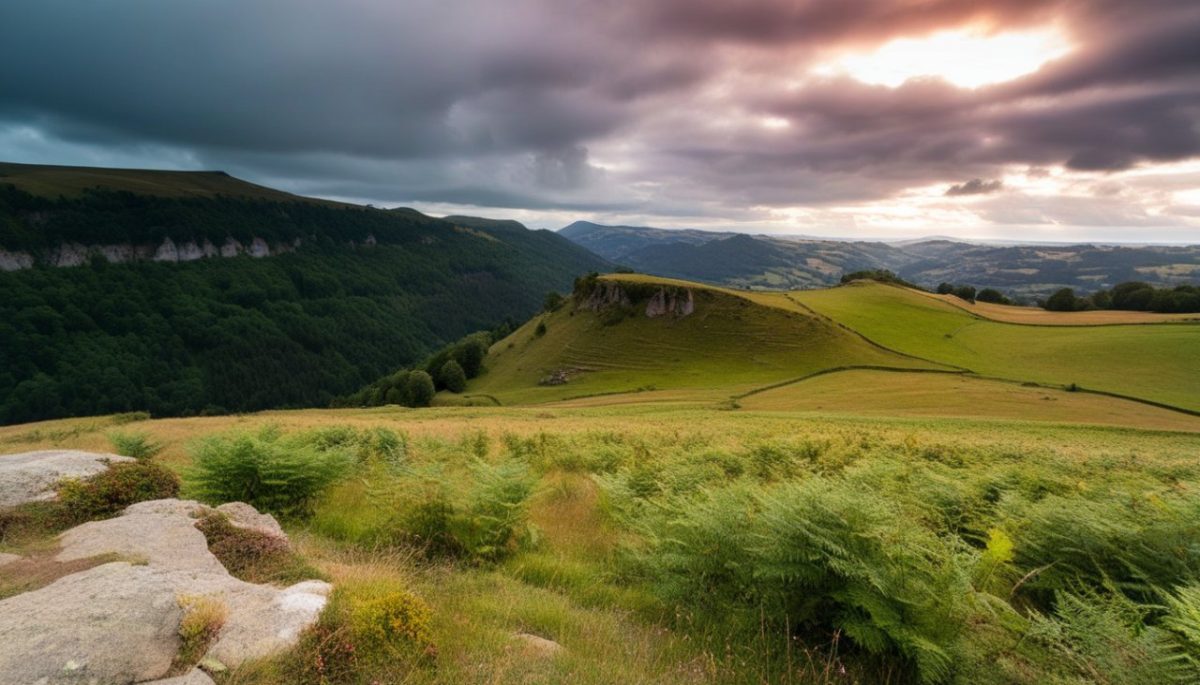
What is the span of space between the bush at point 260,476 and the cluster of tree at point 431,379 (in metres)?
82.6

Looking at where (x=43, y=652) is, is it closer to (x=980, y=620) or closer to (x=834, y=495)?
(x=834, y=495)

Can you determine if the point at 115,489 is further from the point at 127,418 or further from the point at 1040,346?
the point at 1040,346

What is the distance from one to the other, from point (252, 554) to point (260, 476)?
152 inches

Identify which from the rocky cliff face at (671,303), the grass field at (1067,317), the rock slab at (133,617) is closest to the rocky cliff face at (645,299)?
the rocky cliff face at (671,303)

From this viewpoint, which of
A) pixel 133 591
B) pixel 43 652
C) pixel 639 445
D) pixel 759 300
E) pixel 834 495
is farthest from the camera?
pixel 759 300

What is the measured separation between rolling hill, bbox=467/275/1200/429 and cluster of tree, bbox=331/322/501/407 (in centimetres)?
439

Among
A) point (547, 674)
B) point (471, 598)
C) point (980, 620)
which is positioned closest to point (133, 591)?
point (471, 598)

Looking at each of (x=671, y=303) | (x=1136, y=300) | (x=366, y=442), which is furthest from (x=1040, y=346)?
(x=366, y=442)

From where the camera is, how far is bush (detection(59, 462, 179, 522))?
8.04 m

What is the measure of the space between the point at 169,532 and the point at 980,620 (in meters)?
9.78

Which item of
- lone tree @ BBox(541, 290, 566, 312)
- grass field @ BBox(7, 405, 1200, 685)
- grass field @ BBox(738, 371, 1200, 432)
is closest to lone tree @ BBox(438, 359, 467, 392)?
lone tree @ BBox(541, 290, 566, 312)

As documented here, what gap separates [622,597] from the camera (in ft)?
22.8

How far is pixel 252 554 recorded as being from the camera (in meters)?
6.79

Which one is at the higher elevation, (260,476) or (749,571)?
(749,571)
